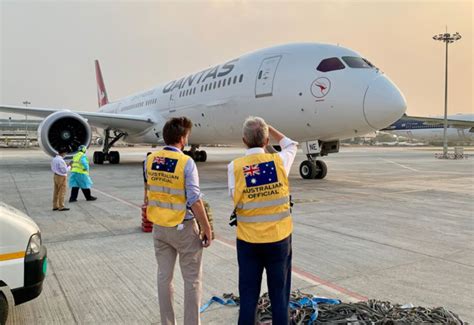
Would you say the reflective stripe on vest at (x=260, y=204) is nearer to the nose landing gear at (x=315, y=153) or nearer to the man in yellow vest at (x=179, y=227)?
the man in yellow vest at (x=179, y=227)

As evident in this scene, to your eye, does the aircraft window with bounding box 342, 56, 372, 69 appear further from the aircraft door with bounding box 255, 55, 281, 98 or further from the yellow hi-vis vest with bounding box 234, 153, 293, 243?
the yellow hi-vis vest with bounding box 234, 153, 293, 243

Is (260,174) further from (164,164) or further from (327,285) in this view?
(327,285)

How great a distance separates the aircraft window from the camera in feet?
32.4

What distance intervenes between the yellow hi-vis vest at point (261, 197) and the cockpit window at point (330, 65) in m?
8.21

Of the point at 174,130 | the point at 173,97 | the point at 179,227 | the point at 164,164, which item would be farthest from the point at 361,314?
the point at 173,97

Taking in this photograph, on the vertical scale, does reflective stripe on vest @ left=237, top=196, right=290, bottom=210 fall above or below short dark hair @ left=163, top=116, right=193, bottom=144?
below

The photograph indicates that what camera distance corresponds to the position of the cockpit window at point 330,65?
9938mm

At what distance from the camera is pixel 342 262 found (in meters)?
4.07

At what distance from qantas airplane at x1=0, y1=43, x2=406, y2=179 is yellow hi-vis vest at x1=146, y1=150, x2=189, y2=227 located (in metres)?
7.67

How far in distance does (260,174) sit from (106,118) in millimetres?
15685

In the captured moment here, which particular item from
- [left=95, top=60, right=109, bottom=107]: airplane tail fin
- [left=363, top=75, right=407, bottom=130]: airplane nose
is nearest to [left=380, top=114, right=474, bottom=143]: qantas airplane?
[left=95, top=60, right=109, bottom=107]: airplane tail fin

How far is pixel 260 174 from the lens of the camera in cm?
240

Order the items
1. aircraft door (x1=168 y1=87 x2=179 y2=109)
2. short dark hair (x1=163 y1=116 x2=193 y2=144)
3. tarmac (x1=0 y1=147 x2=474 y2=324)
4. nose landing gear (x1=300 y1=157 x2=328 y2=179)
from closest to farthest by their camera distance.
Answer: short dark hair (x1=163 y1=116 x2=193 y2=144), tarmac (x1=0 y1=147 x2=474 y2=324), nose landing gear (x1=300 y1=157 x2=328 y2=179), aircraft door (x1=168 y1=87 x2=179 y2=109)

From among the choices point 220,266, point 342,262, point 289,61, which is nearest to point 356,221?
point 342,262
